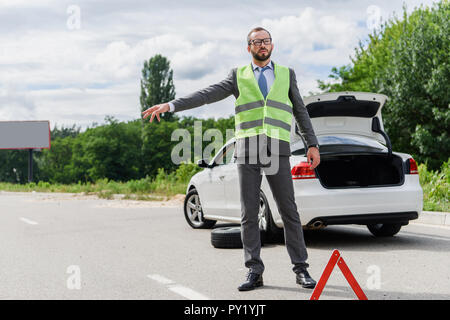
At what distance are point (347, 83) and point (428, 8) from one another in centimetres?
557

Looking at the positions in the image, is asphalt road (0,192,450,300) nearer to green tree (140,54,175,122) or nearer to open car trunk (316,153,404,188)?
open car trunk (316,153,404,188)

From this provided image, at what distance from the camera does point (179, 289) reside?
5285 millimetres

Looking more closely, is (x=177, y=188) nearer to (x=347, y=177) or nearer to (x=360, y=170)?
(x=347, y=177)

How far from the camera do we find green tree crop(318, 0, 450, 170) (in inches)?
959

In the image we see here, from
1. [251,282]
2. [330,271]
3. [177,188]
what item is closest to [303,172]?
[251,282]

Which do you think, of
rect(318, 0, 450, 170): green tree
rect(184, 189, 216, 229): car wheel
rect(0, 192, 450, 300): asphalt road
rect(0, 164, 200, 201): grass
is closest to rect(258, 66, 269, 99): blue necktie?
rect(0, 192, 450, 300): asphalt road

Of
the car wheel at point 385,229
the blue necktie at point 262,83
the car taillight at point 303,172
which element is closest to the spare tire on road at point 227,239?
the car taillight at point 303,172

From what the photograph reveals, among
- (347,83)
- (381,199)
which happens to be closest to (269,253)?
(381,199)

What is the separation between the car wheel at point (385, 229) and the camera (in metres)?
8.47

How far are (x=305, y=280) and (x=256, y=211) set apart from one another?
0.73 m

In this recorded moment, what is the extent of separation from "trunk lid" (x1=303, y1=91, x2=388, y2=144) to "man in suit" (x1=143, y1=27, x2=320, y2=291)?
279cm

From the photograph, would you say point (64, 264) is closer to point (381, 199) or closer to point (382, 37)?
point (381, 199)
